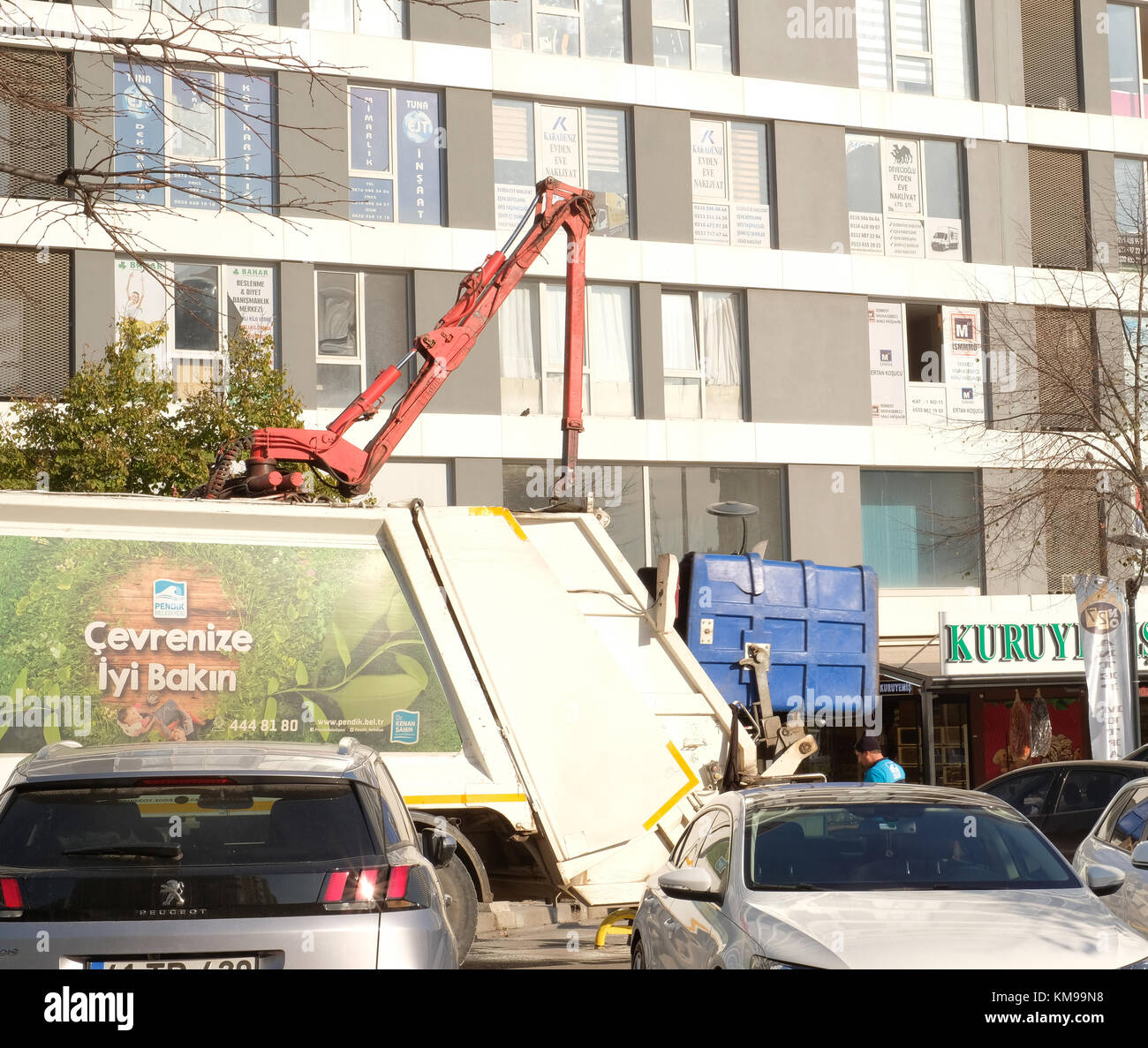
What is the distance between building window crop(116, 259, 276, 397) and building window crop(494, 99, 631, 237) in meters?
4.01

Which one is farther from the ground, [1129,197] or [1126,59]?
[1126,59]

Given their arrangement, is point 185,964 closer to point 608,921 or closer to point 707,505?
point 608,921

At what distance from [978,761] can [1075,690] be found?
2.01 m

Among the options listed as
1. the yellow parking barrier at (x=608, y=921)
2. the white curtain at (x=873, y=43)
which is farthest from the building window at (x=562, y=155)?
the yellow parking barrier at (x=608, y=921)

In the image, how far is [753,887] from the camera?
18.4 ft

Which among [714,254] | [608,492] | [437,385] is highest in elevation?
[714,254]

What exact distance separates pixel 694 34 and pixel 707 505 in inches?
313

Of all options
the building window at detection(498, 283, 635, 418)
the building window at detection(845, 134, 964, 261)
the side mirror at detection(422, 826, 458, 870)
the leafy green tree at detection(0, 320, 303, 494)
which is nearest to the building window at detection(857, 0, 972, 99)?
the building window at detection(845, 134, 964, 261)

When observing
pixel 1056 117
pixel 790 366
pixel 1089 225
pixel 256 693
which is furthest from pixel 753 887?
pixel 1056 117

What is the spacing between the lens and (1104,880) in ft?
19.2

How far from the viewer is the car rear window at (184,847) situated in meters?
4.66

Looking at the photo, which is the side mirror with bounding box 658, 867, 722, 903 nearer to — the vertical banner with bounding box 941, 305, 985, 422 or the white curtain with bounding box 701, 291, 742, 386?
the white curtain with bounding box 701, 291, 742, 386

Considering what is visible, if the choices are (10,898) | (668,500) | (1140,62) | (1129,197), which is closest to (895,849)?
(10,898)

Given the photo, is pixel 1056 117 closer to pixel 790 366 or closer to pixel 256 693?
pixel 790 366
